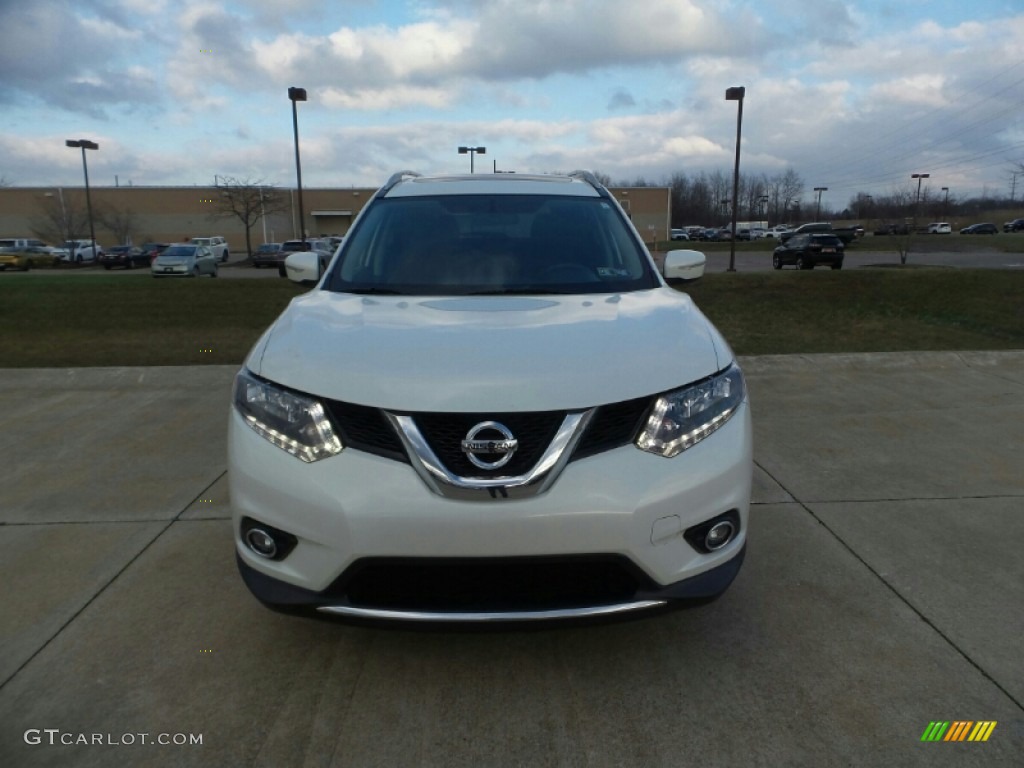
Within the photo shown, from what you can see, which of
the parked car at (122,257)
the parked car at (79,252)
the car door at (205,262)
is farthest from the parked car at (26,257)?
the car door at (205,262)

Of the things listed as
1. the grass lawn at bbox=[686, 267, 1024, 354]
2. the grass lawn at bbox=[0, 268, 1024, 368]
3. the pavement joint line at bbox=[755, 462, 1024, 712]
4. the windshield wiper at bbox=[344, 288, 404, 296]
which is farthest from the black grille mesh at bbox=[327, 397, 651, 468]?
the grass lawn at bbox=[686, 267, 1024, 354]

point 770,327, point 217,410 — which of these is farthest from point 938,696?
point 770,327

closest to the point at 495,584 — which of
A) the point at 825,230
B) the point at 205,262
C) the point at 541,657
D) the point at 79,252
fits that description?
the point at 541,657

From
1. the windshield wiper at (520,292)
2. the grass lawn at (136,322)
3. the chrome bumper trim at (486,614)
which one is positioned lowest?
the grass lawn at (136,322)

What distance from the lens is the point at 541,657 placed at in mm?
2764

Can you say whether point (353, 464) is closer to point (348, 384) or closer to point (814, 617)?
point (348, 384)

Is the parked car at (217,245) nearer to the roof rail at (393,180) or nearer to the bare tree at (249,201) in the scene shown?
the bare tree at (249,201)

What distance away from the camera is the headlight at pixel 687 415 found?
2363 millimetres

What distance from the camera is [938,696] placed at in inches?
99.1

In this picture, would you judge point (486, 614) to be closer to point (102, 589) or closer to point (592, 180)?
point (102, 589)

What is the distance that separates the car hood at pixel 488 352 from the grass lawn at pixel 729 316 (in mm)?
A: 5899

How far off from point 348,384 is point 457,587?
2.33ft

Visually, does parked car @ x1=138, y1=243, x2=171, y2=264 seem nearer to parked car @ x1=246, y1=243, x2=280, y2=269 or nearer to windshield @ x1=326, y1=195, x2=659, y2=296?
parked car @ x1=246, y1=243, x2=280, y2=269

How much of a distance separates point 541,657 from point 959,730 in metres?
1.36
